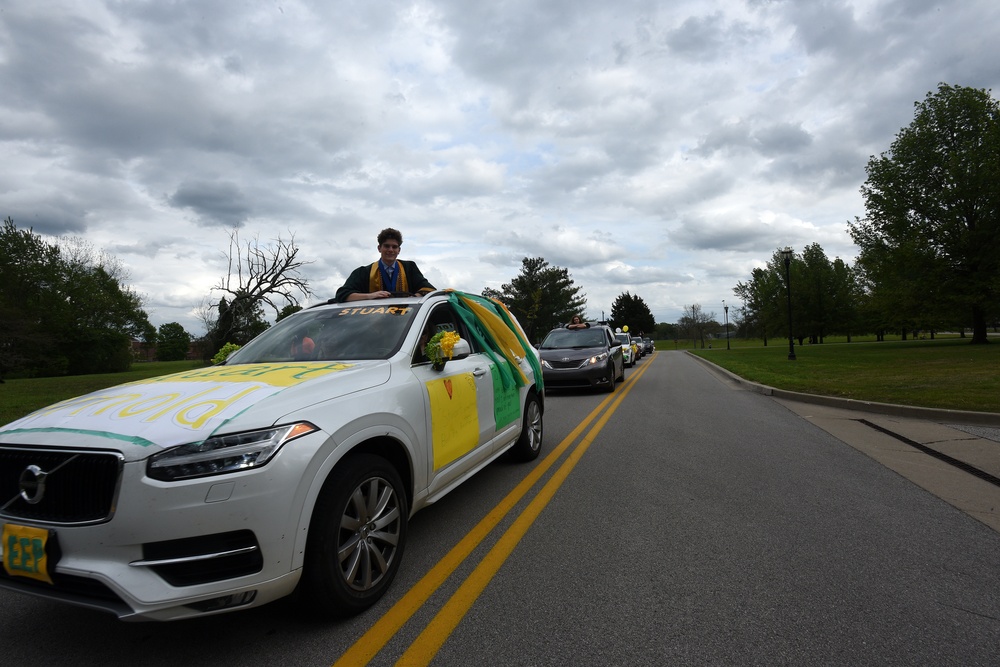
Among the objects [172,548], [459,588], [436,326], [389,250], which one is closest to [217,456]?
[172,548]

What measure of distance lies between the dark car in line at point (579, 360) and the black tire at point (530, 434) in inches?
243

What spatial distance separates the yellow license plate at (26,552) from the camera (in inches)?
89.4

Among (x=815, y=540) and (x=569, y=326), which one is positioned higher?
(x=569, y=326)

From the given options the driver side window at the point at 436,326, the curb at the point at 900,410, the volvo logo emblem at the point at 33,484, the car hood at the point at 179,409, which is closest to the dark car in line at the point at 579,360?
the curb at the point at 900,410

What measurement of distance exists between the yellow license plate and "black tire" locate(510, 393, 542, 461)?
4.15 m

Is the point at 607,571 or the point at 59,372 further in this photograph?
the point at 59,372

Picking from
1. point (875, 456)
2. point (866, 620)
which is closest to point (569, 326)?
Answer: point (875, 456)

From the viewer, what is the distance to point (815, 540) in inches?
146

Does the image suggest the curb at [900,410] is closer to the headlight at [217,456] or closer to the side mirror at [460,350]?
the side mirror at [460,350]

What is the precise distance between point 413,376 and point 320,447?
111cm

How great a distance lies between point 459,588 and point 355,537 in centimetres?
71

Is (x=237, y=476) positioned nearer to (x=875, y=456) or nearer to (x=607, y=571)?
(x=607, y=571)

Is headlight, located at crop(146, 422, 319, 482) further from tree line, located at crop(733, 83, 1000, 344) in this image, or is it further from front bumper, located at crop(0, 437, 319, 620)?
tree line, located at crop(733, 83, 1000, 344)

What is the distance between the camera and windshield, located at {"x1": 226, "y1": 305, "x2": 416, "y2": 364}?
3.83 meters
